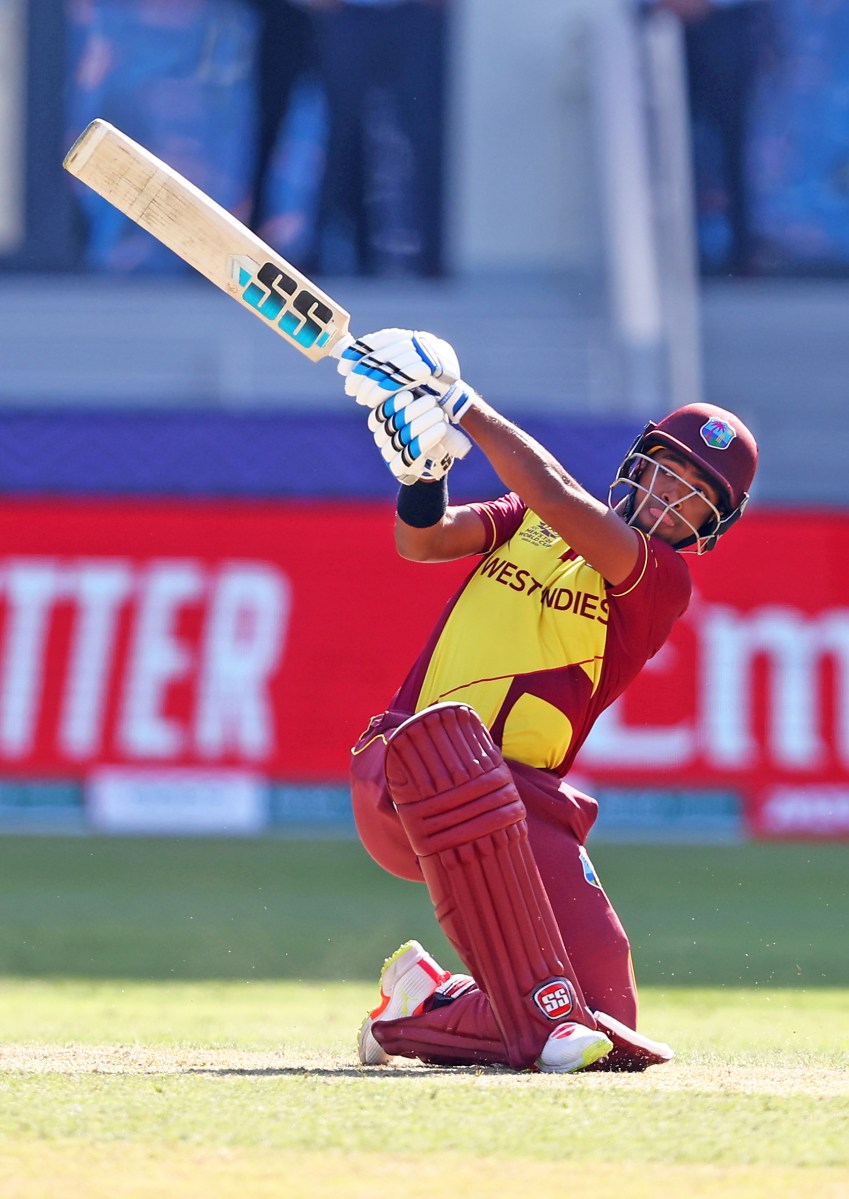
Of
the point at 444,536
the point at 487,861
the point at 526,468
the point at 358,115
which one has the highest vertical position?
the point at 358,115

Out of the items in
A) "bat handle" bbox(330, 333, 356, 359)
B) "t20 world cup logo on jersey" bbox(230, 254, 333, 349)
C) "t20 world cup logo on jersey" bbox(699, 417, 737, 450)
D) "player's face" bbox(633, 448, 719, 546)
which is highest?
"t20 world cup logo on jersey" bbox(230, 254, 333, 349)

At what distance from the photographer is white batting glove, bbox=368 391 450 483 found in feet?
11.7

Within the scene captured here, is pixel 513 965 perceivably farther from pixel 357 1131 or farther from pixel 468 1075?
pixel 357 1131

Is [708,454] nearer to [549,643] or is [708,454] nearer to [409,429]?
[549,643]

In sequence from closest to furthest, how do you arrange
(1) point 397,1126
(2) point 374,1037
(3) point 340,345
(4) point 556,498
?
1. (1) point 397,1126
2. (4) point 556,498
3. (2) point 374,1037
4. (3) point 340,345

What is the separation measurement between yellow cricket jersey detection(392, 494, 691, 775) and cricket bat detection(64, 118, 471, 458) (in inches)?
24.9

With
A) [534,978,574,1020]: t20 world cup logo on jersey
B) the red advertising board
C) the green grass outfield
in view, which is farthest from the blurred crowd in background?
[534,978,574,1020]: t20 world cup logo on jersey

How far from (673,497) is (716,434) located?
6.4 inches

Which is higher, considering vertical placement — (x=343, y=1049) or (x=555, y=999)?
(x=555, y=999)

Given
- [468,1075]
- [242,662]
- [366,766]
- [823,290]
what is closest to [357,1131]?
[468,1075]

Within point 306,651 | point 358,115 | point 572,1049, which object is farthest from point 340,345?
point 358,115

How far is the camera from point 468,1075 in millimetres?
3350

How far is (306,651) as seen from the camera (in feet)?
30.0

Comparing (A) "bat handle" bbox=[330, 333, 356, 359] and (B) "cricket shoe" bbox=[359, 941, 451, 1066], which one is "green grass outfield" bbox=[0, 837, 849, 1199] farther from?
(A) "bat handle" bbox=[330, 333, 356, 359]
